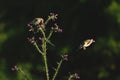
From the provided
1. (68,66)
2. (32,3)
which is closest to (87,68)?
(68,66)

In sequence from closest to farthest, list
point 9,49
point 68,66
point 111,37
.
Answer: point 111,37 → point 68,66 → point 9,49

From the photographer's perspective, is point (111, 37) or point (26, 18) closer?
point (111, 37)

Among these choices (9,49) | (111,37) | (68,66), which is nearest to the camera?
(111,37)

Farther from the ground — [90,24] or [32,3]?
[32,3]

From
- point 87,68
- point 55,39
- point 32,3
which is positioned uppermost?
point 32,3

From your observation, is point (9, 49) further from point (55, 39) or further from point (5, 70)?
point (55, 39)

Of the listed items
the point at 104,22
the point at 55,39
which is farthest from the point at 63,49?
the point at 104,22

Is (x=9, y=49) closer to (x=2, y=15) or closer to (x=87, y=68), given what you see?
(x=2, y=15)
